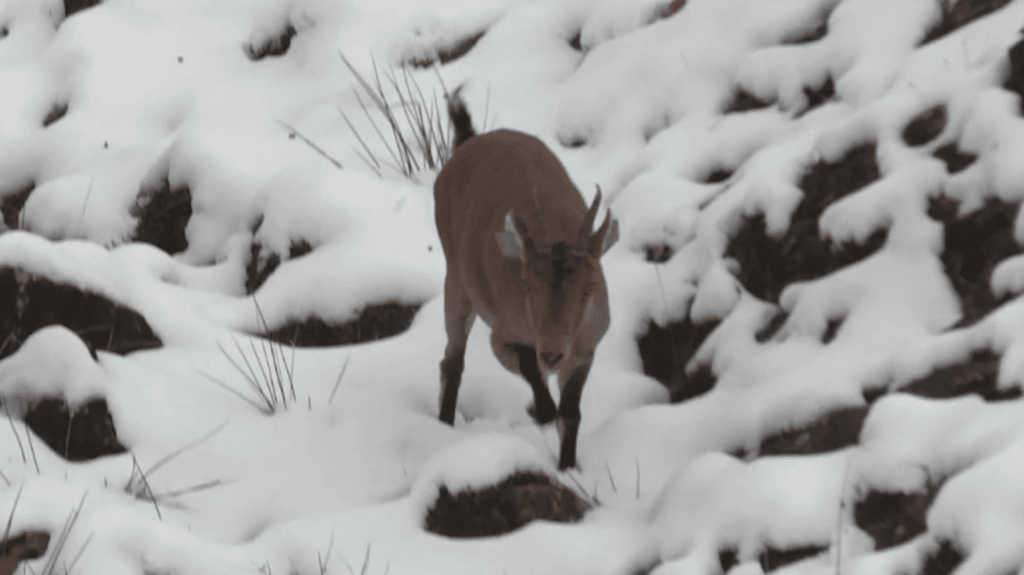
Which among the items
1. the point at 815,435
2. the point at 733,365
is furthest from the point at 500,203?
the point at 815,435

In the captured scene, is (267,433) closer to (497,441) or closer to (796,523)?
(497,441)

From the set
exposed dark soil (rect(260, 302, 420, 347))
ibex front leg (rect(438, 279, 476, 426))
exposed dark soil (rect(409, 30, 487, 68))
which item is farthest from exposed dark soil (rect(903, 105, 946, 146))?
exposed dark soil (rect(409, 30, 487, 68))

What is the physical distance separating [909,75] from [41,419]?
3343 mm

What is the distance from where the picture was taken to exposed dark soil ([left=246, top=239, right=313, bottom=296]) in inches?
196

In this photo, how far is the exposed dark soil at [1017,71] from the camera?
3.48 metres

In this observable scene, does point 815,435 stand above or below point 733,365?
above

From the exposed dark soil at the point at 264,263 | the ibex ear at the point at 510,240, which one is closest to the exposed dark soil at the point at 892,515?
the ibex ear at the point at 510,240

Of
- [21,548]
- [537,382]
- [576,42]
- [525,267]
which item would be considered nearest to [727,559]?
[525,267]

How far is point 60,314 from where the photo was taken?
12.9ft

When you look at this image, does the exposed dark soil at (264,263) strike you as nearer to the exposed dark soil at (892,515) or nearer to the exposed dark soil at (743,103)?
the exposed dark soil at (743,103)

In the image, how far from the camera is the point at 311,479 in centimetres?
346

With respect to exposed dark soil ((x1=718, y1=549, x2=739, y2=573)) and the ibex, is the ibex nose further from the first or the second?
exposed dark soil ((x1=718, y1=549, x2=739, y2=573))

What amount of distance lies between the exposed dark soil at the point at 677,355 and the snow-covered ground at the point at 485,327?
0.06 m

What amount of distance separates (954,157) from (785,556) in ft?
5.47
